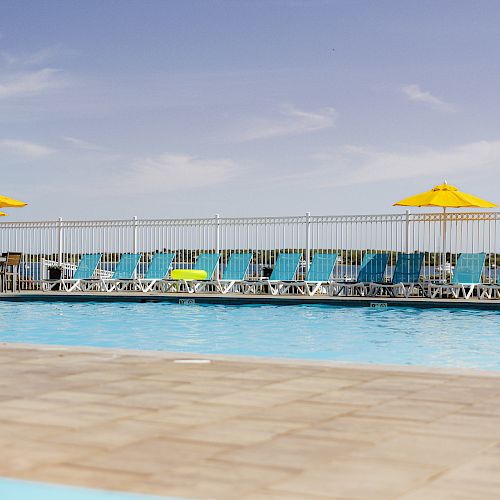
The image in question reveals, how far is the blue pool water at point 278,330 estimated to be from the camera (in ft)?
31.9

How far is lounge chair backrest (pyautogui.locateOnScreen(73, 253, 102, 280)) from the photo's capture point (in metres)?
19.4

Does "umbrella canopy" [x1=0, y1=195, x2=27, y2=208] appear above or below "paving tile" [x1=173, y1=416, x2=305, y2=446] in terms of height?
above

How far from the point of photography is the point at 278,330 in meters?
12.0

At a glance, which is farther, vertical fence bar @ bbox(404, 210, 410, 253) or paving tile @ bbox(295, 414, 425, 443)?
vertical fence bar @ bbox(404, 210, 410, 253)

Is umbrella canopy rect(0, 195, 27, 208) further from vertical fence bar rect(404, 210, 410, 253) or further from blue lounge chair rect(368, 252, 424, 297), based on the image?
vertical fence bar rect(404, 210, 410, 253)

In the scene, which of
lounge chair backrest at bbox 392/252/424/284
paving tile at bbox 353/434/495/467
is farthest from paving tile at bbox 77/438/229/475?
lounge chair backrest at bbox 392/252/424/284

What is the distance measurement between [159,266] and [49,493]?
16.1m

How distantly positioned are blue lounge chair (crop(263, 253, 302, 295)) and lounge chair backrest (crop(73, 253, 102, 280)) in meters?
4.12

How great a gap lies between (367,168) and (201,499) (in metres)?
18.0

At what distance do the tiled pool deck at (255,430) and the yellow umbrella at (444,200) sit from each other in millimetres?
11394

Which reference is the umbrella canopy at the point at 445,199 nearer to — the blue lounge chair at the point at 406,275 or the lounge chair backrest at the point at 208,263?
the blue lounge chair at the point at 406,275

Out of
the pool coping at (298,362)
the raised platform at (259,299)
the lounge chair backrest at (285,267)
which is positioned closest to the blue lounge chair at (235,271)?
the lounge chair backrest at (285,267)

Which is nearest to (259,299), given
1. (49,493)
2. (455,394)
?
(455,394)

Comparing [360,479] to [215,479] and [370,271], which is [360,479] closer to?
[215,479]
